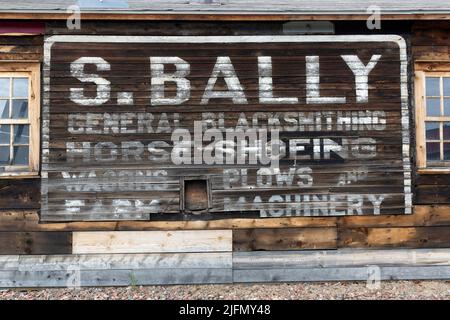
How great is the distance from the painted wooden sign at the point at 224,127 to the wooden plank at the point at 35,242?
0.32m

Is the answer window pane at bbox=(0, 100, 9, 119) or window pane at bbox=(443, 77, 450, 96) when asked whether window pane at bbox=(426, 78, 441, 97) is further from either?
window pane at bbox=(0, 100, 9, 119)

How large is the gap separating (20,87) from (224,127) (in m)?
3.21

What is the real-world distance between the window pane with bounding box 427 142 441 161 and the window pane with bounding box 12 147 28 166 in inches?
250

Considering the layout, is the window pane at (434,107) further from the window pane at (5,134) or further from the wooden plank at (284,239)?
the window pane at (5,134)

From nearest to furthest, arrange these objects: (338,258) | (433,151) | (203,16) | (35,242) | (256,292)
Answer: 1. (256,292)
2. (203,16)
3. (35,242)
4. (338,258)
5. (433,151)

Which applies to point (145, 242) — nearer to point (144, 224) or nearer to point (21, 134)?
point (144, 224)

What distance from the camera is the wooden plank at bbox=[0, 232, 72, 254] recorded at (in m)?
6.61

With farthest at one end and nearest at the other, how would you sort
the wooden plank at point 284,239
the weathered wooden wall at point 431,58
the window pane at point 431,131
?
the window pane at point 431,131 < the weathered wooden wall at point 431,58 < the wooden plank at point 284,239

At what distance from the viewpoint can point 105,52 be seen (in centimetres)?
667

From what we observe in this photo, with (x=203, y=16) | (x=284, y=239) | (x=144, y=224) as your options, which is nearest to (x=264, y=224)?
(x=284, y=239)

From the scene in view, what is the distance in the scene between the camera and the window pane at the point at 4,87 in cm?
671

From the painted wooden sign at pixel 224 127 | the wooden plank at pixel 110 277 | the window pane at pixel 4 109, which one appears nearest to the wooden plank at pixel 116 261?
the wooden plank at pixel 110 277

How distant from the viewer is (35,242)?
6641 mm

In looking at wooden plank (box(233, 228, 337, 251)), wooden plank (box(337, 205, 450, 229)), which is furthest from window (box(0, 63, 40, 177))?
wooden plank (box(337, 205, 450, 229))
